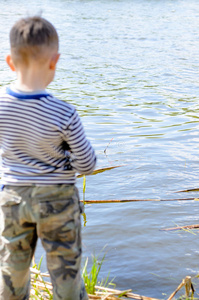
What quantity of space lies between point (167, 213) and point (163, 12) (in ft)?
65.6

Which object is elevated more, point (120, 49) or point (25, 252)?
point (25, 252)

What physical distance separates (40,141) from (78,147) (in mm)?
176

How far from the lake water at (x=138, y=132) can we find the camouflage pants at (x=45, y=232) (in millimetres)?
875

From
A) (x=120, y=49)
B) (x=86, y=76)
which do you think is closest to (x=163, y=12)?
(x=120, y=49)

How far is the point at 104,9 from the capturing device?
81.7 feet

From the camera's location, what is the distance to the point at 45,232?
8.50 ft

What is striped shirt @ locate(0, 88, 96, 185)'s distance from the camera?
2.48 meters

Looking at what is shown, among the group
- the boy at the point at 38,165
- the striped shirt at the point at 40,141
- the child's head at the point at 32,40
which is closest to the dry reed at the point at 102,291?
the boy at the point at 38,165

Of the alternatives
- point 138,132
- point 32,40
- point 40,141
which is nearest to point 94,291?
point 40,141

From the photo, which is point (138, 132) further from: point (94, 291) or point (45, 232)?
point (45, 232)

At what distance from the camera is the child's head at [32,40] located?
8.00ft

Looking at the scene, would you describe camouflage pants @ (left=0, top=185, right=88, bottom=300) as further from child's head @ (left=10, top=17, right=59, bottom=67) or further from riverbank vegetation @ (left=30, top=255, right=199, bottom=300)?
riverbank vegetation @ (left=30, top=255, right=199, bottom=300)

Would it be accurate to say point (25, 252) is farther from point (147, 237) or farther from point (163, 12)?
point (163, 12)

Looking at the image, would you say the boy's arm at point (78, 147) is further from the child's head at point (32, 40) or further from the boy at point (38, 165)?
the child's head at point (32, 40)
